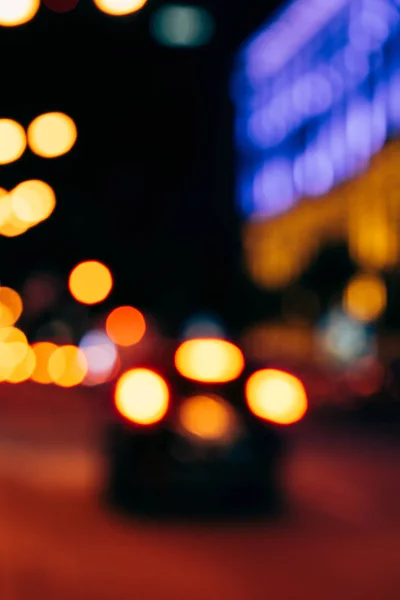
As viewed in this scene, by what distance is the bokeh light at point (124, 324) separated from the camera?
4878 centimetres

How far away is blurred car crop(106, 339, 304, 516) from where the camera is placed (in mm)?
11070

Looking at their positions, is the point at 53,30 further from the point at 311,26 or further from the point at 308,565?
the point at 311,26

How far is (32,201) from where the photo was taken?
673 inches

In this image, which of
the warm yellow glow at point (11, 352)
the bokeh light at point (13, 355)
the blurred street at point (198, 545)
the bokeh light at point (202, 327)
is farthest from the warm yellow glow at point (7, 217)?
the warm yellow glow at point (11, 352)

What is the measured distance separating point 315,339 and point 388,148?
7.02 m

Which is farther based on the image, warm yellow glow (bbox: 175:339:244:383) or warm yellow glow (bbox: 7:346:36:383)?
warm yellow glow (bbox: 7:346:36:383)

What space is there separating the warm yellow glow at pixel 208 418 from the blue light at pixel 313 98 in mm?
26933

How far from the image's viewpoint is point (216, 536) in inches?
404

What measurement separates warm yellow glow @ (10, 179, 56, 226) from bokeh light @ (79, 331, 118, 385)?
20436mm

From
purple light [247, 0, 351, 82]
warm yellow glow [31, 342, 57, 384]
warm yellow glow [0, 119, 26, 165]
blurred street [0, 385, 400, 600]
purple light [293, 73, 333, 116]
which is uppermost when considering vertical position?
purple light [247, 0, 351, 82]

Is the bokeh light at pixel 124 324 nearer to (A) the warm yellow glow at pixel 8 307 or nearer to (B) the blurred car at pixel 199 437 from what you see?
(A) the warm yellow glow at pixel 8 307

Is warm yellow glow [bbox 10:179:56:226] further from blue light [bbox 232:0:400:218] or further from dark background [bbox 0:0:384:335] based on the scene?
blue light [bbox 232:0:400:218]

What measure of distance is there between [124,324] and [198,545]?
41558 mm

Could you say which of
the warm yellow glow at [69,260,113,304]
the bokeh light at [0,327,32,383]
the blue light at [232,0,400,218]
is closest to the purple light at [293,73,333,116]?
the blue light at [232,0,400,218]
